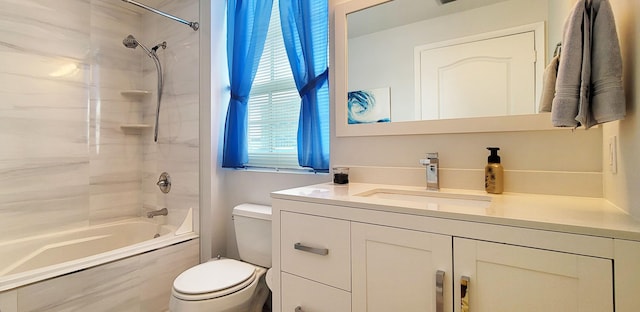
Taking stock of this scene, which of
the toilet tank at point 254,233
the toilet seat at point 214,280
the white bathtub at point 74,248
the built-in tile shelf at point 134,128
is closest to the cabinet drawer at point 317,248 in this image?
the toilet seat at point 214,280

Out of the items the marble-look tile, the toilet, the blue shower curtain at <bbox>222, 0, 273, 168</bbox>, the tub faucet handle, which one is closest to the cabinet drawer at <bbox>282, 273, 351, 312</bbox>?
the toilet

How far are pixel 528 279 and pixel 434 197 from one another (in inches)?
19.8

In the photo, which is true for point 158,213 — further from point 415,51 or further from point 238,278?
point 415,51

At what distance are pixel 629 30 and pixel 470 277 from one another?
30.9 inches

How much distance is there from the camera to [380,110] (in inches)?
57.4

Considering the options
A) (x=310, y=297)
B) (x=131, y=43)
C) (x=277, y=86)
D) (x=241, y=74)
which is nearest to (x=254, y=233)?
(x=310, y=297)

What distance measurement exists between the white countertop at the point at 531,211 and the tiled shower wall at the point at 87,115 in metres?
1.44

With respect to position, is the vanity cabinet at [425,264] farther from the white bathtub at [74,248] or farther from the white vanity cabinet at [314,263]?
the white bathtub at [74,248]

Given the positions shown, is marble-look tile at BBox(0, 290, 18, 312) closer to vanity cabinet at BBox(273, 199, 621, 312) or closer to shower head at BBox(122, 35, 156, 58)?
vanity cabinet at BBox(273, 199, 621, 312)

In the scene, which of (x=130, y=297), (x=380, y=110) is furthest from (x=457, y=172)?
(x=130, y=297)

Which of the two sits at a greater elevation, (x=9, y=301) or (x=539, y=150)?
(x=539, y=150)

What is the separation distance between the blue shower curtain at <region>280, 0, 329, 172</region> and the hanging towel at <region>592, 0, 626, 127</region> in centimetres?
110

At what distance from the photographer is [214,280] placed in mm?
1488

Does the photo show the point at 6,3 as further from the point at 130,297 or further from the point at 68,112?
the point at 130,297
